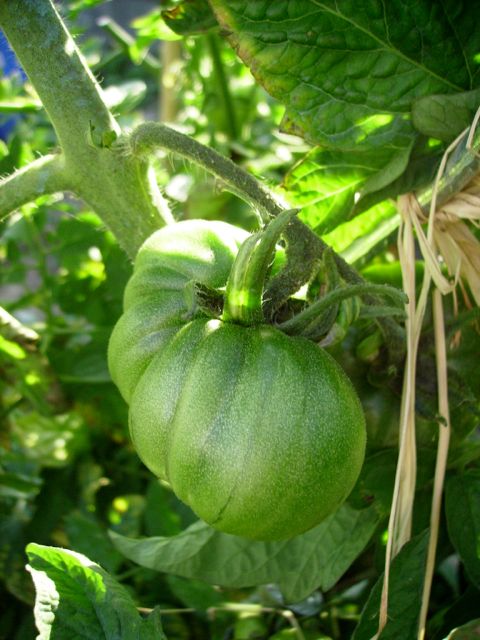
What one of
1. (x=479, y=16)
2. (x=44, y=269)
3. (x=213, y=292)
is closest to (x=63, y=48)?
(x=213, y=292)

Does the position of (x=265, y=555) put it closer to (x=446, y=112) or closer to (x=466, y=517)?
(x=466, y=517)

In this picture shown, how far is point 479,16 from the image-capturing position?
0.69m

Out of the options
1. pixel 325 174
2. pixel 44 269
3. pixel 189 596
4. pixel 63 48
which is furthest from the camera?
pixel 44 269

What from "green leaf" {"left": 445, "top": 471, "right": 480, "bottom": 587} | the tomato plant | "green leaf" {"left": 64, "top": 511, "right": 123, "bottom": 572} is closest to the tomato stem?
the tomato plant

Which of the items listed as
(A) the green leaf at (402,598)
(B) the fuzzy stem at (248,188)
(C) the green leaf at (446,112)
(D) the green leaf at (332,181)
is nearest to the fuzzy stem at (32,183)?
(B) the fuzzy stem at (248,188)

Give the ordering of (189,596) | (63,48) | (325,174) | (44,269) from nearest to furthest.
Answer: (63,48), (325,174), (189,596), (44,269)

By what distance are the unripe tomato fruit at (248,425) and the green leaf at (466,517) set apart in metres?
0.21

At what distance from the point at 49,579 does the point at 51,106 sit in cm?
42

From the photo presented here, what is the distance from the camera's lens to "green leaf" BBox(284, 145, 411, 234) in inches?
30.8

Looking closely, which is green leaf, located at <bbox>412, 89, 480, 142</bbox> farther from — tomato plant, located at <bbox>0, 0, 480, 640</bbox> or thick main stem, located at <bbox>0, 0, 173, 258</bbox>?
thick main stem, located at <bbox>0, 0, 173, 258</bbox>

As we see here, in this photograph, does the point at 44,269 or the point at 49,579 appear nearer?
the point at 49,579

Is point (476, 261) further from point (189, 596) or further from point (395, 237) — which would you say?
point (189, 596)

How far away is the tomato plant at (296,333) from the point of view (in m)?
0.56

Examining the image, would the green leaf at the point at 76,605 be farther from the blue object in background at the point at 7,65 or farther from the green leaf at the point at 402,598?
the blue object in background at the point at 7,65
